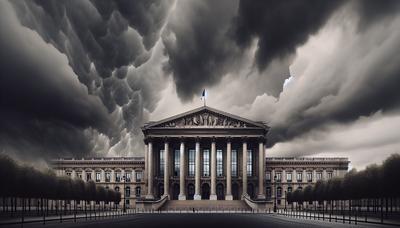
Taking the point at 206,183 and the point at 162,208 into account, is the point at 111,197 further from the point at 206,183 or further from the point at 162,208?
the point at 206,183

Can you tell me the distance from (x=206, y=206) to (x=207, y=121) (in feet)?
83.9

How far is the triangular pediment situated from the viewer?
467 feet

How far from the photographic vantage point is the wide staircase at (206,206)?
403 ft

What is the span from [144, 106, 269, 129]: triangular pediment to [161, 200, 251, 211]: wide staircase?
20.7 metres

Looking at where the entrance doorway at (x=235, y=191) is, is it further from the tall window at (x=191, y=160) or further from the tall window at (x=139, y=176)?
the tall window at (x=139, y=176)

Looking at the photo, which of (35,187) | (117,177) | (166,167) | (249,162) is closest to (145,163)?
(166,167)

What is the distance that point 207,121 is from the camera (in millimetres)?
143125

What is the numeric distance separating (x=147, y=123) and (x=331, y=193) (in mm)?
59819

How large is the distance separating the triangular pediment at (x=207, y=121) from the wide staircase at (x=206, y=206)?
20665 millimetres

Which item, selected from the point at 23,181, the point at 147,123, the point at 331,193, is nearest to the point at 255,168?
the point at 147,123

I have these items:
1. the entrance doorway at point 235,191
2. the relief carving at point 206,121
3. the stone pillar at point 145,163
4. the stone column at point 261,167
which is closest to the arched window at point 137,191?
the stone pillar at point 145,163

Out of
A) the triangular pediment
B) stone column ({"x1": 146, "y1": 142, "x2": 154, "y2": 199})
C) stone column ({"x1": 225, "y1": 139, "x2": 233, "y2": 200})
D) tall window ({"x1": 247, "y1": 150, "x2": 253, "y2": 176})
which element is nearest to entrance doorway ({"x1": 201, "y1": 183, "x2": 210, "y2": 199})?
stone column ({"x1": 225, "y1": 139, "x2": 233, "y2": 200})

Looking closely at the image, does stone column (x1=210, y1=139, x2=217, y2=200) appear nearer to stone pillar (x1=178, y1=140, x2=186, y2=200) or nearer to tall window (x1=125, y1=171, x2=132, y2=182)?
stone pillar (x1=178, y1=140, x2=186, y2=200)

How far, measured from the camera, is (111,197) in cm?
12388
